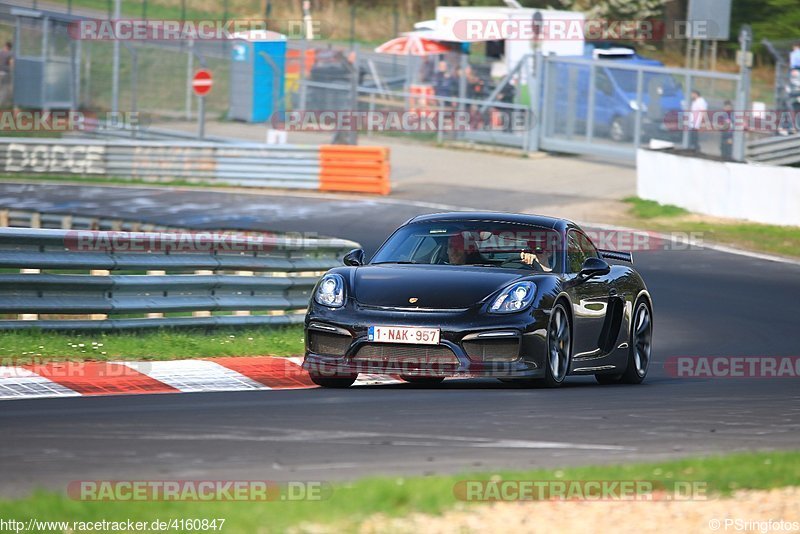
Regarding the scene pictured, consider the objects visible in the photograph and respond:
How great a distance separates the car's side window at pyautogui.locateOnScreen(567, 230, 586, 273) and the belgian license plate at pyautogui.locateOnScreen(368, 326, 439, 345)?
160 centimetres

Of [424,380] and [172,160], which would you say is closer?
[424,380]

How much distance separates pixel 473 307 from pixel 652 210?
17525 mm

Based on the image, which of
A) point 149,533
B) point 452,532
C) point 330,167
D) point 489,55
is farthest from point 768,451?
point 489,55

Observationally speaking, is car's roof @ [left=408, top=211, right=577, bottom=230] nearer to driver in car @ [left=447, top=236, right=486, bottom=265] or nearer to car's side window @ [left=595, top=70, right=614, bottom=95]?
driver in car @ [left=447, top=236, right=486, bottom=265]

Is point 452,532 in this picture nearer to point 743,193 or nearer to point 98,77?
point 743,193

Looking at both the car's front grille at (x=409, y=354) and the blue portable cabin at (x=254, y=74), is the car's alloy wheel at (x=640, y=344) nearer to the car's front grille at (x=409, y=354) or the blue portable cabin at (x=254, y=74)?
the car's front grille at (x=409, y=354)

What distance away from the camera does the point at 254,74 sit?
127 ft

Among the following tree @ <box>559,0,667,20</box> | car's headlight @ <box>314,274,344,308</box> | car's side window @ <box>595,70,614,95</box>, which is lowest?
car's headlight @ <box>314,274,344,308</box>

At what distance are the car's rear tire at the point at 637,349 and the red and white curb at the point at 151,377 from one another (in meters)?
1.74

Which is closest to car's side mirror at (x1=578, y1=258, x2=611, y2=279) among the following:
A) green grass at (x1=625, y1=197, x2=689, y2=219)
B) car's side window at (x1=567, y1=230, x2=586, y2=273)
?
car's side window at (x1=567, y1=230, x2=586, y2=273)

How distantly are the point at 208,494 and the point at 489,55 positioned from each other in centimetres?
3337

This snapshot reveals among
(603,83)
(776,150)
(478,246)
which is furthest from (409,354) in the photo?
(603,83)

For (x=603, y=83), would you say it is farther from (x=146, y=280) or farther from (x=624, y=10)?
(x=146, y=280)

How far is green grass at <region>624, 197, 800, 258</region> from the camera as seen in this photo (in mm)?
22156
